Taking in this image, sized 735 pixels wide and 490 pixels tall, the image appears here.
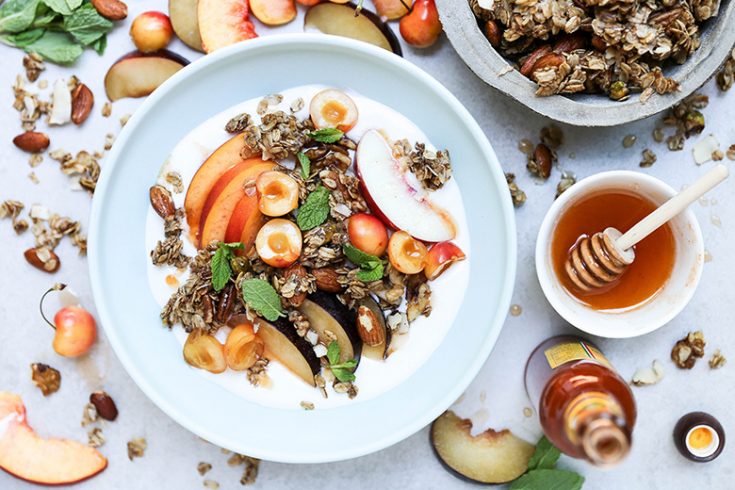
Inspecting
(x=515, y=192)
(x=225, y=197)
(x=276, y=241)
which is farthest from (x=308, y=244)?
(x=515, y=192)

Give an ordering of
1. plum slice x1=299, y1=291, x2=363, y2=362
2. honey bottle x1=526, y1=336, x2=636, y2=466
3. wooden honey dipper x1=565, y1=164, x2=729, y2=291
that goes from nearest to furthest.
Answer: honey bottle x1=526, y1=336, x2=636, y2=466, wooden honey dipper x1=565, y1=164, x2=729, y2=291, plum slice x1=299, y1=291, x2=363, y2=362

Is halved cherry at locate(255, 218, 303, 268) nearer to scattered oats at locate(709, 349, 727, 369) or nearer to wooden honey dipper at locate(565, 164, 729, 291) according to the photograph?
wooden honey dipper at locate(565, 164, 729, 291)

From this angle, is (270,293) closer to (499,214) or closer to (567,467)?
(499,214)

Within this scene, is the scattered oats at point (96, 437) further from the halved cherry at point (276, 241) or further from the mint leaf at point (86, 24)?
the mint leaf at point (86, 24)

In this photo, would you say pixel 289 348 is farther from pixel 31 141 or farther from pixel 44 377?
pixel 31 141

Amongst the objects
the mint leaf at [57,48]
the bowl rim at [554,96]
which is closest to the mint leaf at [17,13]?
the mint leaf at [57,48]

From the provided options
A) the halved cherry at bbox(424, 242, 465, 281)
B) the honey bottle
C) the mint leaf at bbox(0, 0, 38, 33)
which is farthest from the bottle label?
the mint leaf at bbox(0, 0, 38, 33)
